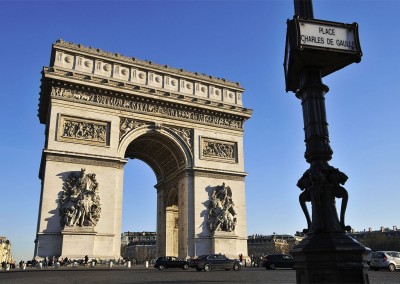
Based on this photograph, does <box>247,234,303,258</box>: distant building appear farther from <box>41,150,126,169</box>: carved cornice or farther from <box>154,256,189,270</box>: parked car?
<box>41,150,126,169</box>: carved cornice

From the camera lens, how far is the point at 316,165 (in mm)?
5488

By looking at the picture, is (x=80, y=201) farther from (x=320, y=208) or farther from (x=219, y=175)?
(x=320, y=208)

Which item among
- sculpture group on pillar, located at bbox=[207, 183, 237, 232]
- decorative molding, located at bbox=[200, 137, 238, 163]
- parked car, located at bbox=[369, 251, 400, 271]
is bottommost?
parked car, located at bbox=[369, 251, 400, 271]

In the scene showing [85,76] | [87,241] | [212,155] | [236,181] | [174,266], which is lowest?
[174,266]

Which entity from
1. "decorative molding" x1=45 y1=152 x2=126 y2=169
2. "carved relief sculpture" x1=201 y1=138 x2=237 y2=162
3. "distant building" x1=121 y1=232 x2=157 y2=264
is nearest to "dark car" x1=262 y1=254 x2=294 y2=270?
"carved relief sculpture" x1=201 y1=138 x2=237 y2=162

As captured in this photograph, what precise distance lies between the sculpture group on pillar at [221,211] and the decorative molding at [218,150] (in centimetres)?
246

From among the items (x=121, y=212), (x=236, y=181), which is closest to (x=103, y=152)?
(x=121, y=212)

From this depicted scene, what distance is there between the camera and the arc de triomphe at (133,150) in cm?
2456

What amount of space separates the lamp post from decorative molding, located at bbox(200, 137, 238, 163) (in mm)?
24816

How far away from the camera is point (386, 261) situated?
70.1 feet

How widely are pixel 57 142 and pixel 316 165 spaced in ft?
74.8

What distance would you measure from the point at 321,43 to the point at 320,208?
2394 millimetres

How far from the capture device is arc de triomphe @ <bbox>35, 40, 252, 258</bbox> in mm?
24562

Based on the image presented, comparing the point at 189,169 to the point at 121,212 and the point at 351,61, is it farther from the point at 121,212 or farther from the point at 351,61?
the point at 351,61
